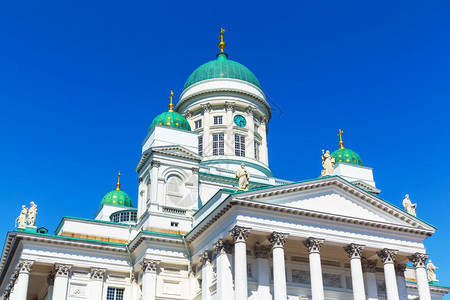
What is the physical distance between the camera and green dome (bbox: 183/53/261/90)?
5166cm

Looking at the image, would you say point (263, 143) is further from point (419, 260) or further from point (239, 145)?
point (419, 260)

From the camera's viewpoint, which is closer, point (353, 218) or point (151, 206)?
point (353, 218)

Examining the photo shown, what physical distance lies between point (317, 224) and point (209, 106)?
19.7 meters

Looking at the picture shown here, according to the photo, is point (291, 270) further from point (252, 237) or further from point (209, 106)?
point (209, 106)

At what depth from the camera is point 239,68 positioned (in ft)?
173

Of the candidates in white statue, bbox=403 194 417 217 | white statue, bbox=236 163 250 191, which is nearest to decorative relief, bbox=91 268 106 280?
white statue, bbox=236 163 250 191

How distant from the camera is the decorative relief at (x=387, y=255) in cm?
3366

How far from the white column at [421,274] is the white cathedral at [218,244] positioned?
0.06 metres

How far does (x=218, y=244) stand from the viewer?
32000mm

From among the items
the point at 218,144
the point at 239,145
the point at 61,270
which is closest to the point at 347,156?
the point at 239,145

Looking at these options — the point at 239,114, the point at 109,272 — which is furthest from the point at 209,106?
the point at 109,272

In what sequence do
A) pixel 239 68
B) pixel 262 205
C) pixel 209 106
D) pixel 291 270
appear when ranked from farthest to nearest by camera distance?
pixel 239 68 < pixel 209 106 < pixel 291 270 < pixel 262 205

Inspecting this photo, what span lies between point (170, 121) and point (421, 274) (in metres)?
20.0

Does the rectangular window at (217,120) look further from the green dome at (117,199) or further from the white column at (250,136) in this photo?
the green dome at (117,199)
